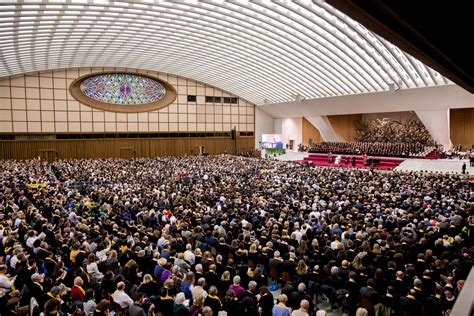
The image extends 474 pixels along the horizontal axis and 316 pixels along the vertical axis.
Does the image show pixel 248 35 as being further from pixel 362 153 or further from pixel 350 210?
pixel 350 210

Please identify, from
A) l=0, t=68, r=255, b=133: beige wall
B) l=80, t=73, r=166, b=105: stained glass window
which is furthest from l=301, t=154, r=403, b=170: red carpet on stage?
l=80, t=73, r=166, b=105: stained glass window

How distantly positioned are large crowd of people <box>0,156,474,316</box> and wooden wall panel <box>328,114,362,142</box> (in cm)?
2775

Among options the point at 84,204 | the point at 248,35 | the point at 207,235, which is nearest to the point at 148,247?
the point at 207,235

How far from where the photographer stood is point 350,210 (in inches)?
497

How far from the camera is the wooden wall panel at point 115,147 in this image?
36.2 m

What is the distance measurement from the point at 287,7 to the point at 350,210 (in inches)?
589

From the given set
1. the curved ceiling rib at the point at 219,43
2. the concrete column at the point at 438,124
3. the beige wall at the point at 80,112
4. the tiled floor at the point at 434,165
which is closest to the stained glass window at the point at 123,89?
the beige wall at the point at 80,112

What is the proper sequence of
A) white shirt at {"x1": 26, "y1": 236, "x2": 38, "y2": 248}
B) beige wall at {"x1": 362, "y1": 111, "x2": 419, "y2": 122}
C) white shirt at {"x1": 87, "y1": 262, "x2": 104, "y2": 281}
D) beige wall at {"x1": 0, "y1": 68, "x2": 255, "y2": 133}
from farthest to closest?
1. beige wall at {"x1": 362, "y1": 111, "x2": 419, "y2": 122}
2. beige wall at {"x1": 0, "y1": 68, "x2": 255, "y2": 133}
3. white shirt at {"x1": 26, "y1": 236, "x2": 38, "y2": 248}
4. white shirt at {"x1": 87, "y1": 262, "x2": 104, "y2": 281}

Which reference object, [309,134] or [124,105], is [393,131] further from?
[124,105]

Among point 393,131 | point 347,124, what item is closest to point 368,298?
point 393,131

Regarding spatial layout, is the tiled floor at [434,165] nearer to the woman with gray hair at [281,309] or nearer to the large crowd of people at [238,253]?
the large crowd of people at [238,253]

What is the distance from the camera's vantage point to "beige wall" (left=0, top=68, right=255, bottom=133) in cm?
3569

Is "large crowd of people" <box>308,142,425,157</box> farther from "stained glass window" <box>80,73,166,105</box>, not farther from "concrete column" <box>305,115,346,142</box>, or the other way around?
"stained glass window" <box>80,73,166,105</box>

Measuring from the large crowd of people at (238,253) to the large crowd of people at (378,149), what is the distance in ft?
50.4
